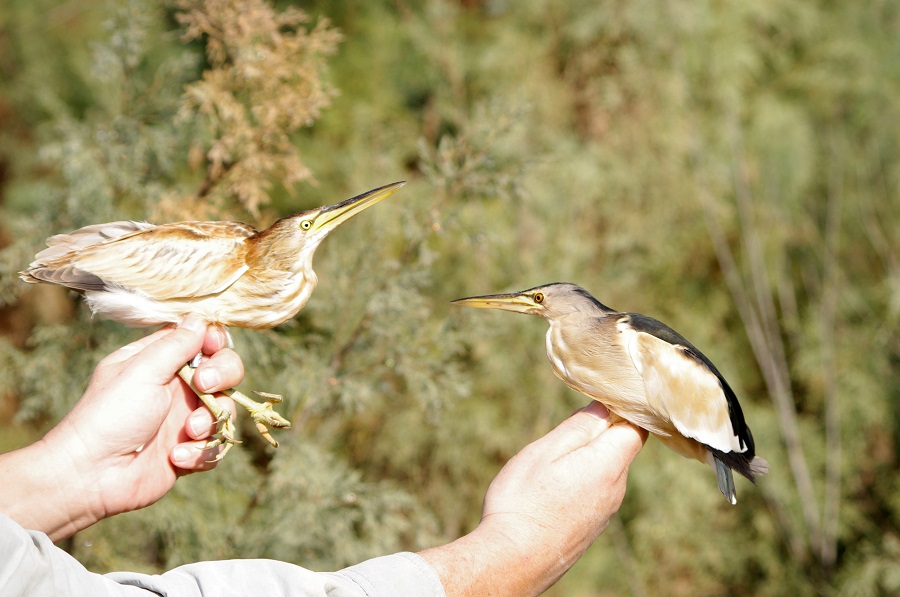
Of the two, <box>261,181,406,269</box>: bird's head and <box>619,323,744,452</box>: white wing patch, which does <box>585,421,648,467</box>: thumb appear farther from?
<box>261,181,406,269</box>: bird's head

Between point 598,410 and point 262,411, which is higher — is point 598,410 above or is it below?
below

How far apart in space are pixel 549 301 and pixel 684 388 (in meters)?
0.45

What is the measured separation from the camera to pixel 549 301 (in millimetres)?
2191

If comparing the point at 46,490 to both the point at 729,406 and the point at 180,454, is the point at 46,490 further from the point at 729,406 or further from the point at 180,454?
the point at 729,406

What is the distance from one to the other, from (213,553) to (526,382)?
7.92ft

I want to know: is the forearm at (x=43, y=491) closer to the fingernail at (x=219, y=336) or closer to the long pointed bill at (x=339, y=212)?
the fingernail at (x=219, y=336)

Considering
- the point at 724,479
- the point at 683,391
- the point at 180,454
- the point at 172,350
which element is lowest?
the point at 724,479

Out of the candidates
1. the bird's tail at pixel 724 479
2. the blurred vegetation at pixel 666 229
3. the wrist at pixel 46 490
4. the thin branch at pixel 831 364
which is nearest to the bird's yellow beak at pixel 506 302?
the bird's tail at pixel 724 479

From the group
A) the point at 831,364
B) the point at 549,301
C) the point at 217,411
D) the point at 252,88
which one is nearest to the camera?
the point at 217,411

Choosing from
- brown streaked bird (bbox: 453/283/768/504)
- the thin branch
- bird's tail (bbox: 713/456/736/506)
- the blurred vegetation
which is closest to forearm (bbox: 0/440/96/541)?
brown streaked bird (bbox: 453/283/768/504)

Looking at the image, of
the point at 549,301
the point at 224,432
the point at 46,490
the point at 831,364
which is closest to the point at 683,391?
the point at 549,301

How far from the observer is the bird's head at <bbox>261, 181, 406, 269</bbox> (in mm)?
1756

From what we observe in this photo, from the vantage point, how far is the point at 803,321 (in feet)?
18.0

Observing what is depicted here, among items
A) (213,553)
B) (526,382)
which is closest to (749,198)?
(526,382)
